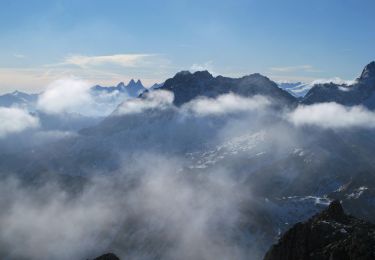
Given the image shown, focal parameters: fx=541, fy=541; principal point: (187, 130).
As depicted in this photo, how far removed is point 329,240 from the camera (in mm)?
113750

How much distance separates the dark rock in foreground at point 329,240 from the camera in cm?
9938

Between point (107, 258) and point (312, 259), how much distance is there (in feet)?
189

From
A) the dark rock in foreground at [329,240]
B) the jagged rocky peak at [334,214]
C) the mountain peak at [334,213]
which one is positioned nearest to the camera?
the dark rock in foreground at [329,240]

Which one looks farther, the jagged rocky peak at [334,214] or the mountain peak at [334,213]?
the mountain peak at [334,213]

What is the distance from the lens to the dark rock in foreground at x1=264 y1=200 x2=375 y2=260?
99375 mm

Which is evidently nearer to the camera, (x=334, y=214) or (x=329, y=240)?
(x=329, y=240)

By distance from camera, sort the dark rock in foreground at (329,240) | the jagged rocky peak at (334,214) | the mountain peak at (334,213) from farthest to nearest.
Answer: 1. the mountain peak at (334,213)
2. the jagged rocky peak at (334,214)
3. the dark rock in foreground at (329,240)

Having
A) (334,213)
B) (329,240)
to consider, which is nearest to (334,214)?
(334,213)

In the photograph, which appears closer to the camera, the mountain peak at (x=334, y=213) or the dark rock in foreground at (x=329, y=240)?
the dark rock in foreground at (x=329, y=240)

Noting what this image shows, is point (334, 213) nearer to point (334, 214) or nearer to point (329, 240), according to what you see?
point (334, 214)

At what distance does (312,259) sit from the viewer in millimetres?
110000

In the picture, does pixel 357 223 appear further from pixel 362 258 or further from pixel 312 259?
pixel 362 258

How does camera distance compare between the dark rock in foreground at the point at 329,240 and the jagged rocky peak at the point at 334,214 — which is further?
the jagged rocky peak at the point at 334,214

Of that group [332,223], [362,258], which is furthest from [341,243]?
[332,223]
